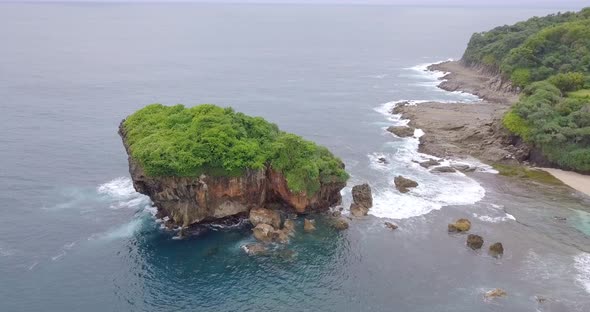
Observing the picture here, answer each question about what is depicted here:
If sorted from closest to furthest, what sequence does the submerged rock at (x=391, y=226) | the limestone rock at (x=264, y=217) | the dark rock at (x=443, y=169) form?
the limestone rock at (x=264, y=217) < the submerged rock at (x=391, y=226) < the dark rock at (x=443, y=169)

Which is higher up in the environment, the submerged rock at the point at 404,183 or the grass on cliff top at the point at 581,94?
the grass on cliff top at the point at 581,94

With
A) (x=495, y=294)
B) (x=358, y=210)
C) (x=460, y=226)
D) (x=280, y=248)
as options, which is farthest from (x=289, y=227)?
(x=495, y=294)

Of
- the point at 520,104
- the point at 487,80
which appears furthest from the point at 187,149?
the point at 487,80

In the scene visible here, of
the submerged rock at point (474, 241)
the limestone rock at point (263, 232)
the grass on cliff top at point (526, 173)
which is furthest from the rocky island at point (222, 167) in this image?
the grass on cliff top at point (526, 173)

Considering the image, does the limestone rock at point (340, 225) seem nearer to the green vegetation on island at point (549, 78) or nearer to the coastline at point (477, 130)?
the coastline at point (477, 130)

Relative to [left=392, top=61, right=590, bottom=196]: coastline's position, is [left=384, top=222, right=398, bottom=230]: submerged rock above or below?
below

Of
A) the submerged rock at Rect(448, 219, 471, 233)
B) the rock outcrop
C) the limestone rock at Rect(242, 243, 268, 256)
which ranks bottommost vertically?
the limestone rock at Rect(242, 243, 268, 256)

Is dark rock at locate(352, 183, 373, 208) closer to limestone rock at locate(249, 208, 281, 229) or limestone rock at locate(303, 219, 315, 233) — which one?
limestone rock at locate(303, 219, 315, 233)

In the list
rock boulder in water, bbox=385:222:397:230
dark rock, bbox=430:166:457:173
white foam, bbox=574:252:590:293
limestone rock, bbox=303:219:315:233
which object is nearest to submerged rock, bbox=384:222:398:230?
rock boulder in water, bbox=385:222:397:230

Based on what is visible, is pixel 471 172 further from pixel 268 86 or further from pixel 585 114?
pixel 268 86
